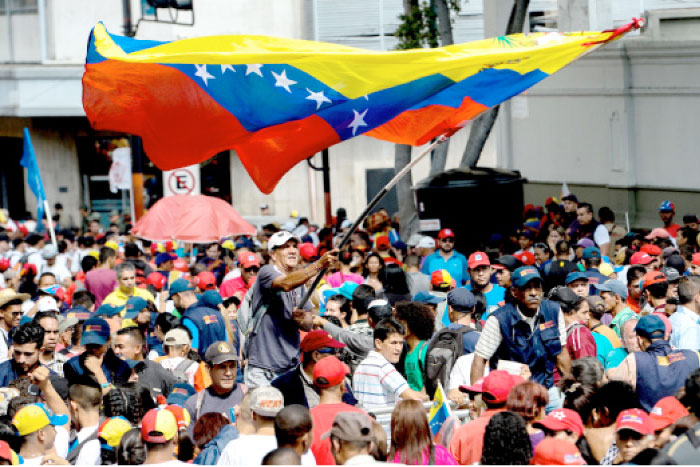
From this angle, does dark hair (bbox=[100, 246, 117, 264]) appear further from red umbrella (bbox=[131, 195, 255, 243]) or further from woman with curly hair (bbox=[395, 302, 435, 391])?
woman with curly hair (bbox=[395, 302, 435, 391])

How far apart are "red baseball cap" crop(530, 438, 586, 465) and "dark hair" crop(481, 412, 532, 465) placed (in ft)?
0.50

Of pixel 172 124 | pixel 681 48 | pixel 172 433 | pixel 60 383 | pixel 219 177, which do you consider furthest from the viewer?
pixel 219 177

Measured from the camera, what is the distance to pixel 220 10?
31.5 meters

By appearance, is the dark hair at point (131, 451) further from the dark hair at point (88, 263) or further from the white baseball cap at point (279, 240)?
the dark hair at point (88, 263)

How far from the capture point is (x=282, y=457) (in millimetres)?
6016

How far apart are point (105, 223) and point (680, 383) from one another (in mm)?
25382

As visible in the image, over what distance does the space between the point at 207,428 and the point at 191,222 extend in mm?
9915

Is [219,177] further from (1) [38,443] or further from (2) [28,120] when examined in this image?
(1) [38,443]

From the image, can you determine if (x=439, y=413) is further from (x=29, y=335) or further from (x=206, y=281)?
(x=206, y=281)

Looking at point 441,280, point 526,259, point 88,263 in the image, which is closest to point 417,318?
point 441,280

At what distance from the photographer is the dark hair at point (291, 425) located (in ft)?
20.7

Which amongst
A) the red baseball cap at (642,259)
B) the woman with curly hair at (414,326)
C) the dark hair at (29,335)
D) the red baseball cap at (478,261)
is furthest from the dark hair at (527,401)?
the red baseball cap at (642,259)

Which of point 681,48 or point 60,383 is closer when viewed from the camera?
point 60,383

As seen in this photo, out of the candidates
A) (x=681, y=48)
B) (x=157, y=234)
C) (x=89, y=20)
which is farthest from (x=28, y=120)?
(x=681, y=48)
